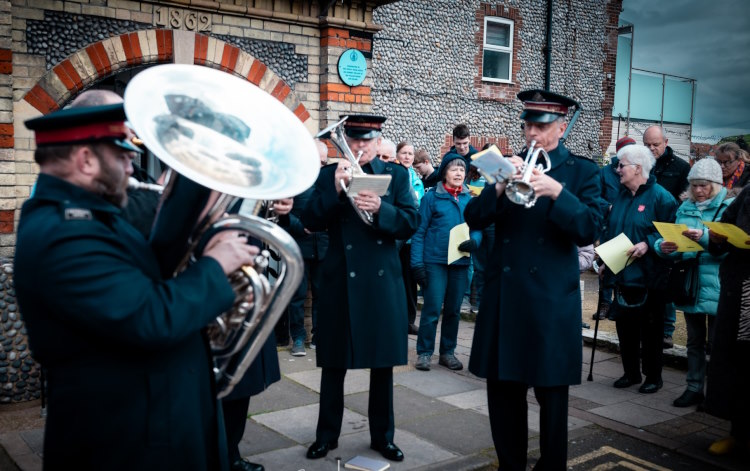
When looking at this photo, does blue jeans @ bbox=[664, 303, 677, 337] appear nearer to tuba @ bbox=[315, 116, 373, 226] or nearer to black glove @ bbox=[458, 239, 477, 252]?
black glove @ bbox=[458, 239, 477, 252]

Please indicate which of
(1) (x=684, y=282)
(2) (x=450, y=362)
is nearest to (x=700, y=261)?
(1) (x=684, y=282)

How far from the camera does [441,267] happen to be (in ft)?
22.2

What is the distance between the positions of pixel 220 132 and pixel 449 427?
3.52m

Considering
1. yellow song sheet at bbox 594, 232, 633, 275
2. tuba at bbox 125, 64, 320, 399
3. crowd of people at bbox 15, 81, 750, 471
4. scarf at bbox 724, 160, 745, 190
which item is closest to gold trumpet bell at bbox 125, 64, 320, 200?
tuba at bbox 125, 64, 320, 399

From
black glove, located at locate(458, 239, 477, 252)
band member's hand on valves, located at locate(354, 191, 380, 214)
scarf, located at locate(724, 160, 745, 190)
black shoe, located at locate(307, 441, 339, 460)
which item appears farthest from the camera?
scarf, located at locate(724, 160, 745, 190)

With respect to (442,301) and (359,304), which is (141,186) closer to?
(359,304)

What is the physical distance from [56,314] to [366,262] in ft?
8.47

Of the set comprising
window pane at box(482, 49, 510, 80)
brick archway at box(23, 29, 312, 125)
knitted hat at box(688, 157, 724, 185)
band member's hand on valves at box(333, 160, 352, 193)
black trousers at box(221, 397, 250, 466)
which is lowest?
black trousers at box(221, 397, 250, 466)

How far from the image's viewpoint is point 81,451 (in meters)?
2.01

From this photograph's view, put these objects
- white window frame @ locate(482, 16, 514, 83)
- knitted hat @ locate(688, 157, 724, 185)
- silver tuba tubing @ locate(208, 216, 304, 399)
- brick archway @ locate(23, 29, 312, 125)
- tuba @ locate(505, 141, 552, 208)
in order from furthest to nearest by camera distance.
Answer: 1. white window frame @ locate(482, 16, 514, 83)
2. brick archway @ locate(23, 29, 312, 125)
3. knitted hat @ locate(688, 157, 724, 185)
4. tuba @ locate(505, 141, 552, 208)
5. silver tuba tubing @ locate(208, 216, 304, 399)

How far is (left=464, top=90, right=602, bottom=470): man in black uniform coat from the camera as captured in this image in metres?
3.71

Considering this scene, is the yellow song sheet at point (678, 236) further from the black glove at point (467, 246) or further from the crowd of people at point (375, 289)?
the black glove at point (467, 246)

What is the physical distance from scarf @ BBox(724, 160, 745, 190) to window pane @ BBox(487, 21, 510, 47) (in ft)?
28.5

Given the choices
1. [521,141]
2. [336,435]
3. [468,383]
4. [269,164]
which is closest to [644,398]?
[468,383]
